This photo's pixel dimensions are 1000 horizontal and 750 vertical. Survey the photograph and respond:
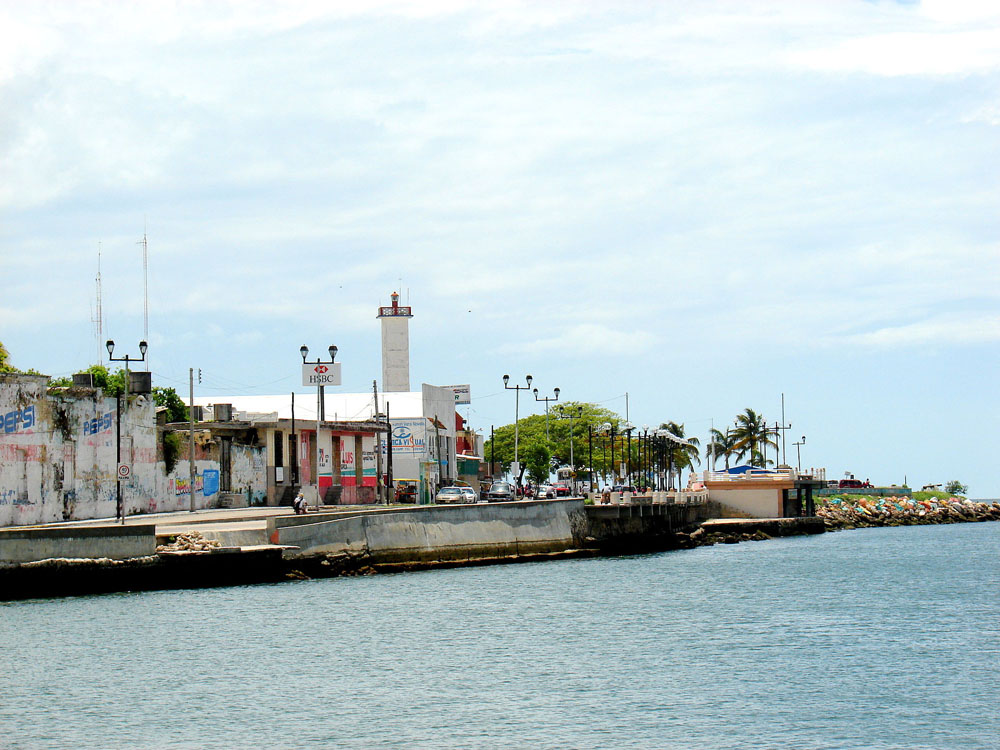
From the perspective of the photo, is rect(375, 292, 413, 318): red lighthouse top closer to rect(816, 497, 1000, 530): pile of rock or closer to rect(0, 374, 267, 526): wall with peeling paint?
rect(816, 497, 1000, 530): pile of rock

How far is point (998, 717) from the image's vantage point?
23031mm

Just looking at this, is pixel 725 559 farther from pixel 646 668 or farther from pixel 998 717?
pixel 998 717

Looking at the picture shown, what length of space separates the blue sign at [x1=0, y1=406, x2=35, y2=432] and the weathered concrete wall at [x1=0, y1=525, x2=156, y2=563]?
8558 millimetres

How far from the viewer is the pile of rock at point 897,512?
375ft

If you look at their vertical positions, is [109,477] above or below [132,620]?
above

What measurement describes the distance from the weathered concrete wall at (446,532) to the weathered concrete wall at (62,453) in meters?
9.56

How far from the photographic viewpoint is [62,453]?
47.2m

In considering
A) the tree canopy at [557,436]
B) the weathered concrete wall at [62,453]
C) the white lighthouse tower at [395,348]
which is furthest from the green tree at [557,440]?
the weathered concrete wall at [62,453]

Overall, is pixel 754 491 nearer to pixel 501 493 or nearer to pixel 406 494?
pixel 501 493

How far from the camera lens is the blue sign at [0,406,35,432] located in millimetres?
43250

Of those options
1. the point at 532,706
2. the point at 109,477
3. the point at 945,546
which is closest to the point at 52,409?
the point at 109,477

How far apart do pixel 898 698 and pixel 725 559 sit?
39492 mm

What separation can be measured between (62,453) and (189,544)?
A: 10.5m

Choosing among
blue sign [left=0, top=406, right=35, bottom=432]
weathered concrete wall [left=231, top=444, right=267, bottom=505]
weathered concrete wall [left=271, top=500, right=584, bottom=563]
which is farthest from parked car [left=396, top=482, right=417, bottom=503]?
blue sign [left=0, top=406, right=35, bottom=432]
